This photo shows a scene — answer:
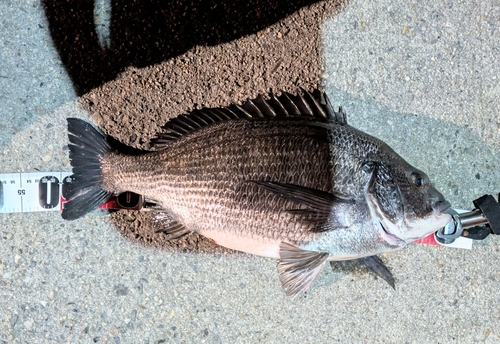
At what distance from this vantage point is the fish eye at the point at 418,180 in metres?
1.74

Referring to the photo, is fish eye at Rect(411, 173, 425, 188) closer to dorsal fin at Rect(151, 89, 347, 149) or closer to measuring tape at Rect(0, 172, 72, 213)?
dorsal fin at Rect(151, 89, 347, 149)

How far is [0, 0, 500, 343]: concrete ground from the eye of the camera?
2105 mm

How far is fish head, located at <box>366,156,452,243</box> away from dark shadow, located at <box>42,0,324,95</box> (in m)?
1.13

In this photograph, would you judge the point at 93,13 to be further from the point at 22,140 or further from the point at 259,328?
the point at 259,328

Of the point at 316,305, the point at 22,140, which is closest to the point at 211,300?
the point at 316,305

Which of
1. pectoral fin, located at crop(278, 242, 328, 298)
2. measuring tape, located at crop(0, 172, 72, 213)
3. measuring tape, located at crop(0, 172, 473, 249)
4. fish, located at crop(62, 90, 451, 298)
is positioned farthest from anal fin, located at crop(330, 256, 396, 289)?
measuring tape, located at crop(0, 172, 72, 213)

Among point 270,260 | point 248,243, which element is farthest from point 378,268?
point 248,243

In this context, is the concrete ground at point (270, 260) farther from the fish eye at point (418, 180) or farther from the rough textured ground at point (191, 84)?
the fish eye at point (418, 180)

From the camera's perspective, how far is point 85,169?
1926 mm

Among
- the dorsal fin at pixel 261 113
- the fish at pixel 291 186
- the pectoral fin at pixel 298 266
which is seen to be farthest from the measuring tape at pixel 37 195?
the pectoral fin at pixel 298 266

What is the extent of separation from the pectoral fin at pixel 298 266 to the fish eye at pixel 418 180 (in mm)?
523

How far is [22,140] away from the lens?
2.11m

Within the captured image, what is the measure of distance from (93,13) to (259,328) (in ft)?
6.50

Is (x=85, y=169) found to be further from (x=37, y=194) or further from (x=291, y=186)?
(x=291, y=186)
